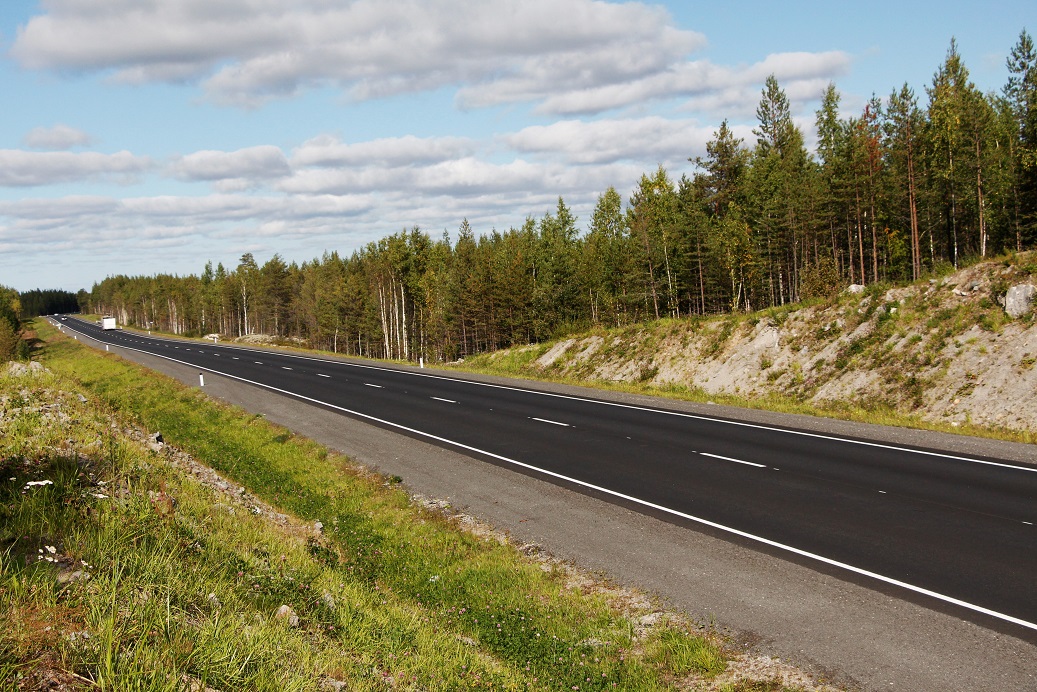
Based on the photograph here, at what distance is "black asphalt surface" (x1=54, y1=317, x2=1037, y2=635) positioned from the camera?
27.5 feet

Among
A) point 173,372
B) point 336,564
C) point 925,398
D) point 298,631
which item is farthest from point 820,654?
point 173,372

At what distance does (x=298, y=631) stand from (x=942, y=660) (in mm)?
6207

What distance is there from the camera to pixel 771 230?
190 feet

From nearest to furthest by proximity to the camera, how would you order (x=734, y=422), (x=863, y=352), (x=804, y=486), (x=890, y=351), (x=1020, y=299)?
1. (x=804, y=486)
2. (x=734, y=422)
3. (x=1020, y=299)
4. (x=890, y=351)
5. (x=863, y=352)

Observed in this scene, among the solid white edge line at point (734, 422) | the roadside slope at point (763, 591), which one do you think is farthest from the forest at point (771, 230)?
the roadside slope at point (763, 591)

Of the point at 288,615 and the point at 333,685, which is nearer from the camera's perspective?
the point at 333,685

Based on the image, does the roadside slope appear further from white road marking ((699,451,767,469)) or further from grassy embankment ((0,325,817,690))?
white road marking ((699,451,767,469))

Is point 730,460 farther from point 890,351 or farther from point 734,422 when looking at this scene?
point 890,351

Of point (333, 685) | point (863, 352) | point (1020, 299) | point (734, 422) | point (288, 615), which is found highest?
point (1020, 299)

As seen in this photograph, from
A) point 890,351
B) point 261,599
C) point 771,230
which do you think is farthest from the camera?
point 771,230

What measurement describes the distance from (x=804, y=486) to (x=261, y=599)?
9.88 metres

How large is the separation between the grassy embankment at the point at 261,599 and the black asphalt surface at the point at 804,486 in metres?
3.15

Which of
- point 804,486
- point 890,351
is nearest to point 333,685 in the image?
point 804,486

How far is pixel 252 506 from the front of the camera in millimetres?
12086
